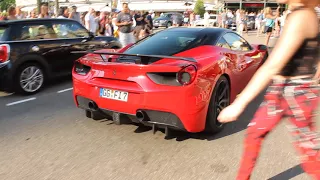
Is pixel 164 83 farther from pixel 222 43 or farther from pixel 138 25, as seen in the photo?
pixel 138 25

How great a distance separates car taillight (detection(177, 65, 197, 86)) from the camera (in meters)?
3.50

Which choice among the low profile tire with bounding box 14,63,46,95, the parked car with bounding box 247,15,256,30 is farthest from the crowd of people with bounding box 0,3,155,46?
the parked car with bounding box 247,15,256,30

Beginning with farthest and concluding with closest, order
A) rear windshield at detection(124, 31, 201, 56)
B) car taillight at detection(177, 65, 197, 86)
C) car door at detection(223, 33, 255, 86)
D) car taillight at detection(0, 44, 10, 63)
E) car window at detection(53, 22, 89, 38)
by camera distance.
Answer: car window at detection(53, 22, 89, 38)
car taillight at detection(0, 44, 10, 63)
car door at detection(223, 33, 255, 86)
rear windshield at detection(124, 31, 201, 56)
car taillight at detection(177, 65, 197, 86)

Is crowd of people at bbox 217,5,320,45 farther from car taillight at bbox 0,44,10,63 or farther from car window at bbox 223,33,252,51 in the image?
car taillight at bbox 0,44,10,63

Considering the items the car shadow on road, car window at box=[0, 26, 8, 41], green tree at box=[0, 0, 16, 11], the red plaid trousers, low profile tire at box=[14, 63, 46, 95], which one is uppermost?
green tree at box=[0, 0, 16, 11]

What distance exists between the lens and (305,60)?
210 centimetres

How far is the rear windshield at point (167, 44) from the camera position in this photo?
14.3ft

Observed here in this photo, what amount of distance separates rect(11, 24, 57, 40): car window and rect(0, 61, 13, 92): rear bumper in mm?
536

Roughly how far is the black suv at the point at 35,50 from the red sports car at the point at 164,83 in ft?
7.86

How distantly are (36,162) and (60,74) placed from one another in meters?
4.00

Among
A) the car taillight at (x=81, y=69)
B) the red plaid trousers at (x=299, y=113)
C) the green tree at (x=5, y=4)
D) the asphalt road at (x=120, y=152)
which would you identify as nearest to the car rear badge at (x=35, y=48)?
the asphalt road at (x=120, y=152)

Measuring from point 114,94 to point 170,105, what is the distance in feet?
2.28

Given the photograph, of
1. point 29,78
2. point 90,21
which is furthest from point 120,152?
point 90,21

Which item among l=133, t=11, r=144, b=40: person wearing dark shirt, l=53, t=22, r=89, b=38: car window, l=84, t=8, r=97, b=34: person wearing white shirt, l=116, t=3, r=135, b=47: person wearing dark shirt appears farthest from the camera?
l=84, t=8, r=97, b=34: person wearing white shirt
